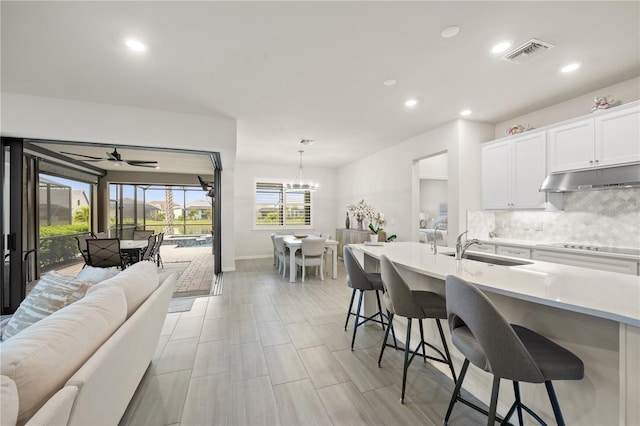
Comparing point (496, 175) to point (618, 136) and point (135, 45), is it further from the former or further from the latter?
point (135, 45)

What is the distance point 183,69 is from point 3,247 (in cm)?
332

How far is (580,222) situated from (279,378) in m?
4.05

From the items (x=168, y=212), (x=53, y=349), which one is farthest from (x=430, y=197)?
(x=168, y=212)

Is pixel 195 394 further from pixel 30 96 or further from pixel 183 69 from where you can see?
pixel 30 96

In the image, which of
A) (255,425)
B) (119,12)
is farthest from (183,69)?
(255,425)

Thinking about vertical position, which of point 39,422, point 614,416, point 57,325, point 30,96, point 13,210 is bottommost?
point 614,416

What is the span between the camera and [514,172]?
3730 millimetres

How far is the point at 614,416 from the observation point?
3.88 ft

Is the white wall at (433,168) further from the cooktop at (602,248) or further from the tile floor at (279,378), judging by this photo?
the tile floor at (279,378)

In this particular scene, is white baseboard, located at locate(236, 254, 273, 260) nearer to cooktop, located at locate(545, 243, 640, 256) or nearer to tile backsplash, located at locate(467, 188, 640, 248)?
tile backsplash, located at locate(467, 188, 640, 248)

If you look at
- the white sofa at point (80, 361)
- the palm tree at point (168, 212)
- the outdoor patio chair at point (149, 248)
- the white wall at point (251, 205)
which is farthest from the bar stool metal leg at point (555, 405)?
the palm tree at point (168, 212)

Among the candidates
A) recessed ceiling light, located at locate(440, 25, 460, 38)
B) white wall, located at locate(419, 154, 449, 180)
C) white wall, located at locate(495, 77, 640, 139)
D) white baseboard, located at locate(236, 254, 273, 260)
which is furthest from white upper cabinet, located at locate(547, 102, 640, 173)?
white baseboard, located at locate(236, 254, 273, 260)

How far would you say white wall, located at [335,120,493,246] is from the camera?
408 centimetres

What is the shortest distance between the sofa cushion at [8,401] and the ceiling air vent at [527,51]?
3.67 metres
